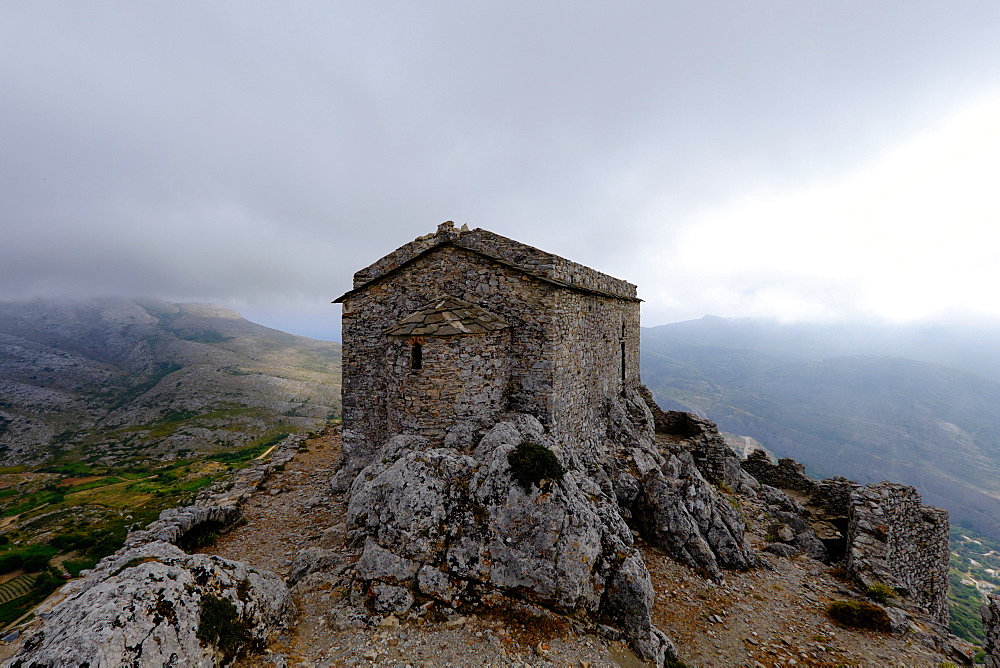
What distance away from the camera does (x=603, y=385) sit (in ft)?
60.1

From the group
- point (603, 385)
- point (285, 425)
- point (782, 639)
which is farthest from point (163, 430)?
point (782, 639)

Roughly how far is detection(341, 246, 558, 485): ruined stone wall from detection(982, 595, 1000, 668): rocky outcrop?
47.6ft

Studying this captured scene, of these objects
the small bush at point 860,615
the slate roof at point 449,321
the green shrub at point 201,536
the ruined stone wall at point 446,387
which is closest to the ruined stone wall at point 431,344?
the ruined stone wall at point 446,387

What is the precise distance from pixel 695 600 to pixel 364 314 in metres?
15.1

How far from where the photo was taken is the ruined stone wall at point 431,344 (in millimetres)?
13023

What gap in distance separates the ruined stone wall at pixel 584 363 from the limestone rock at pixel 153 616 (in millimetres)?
9062

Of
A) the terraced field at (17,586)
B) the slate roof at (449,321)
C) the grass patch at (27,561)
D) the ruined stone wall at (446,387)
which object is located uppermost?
the slate roof at (449,321)

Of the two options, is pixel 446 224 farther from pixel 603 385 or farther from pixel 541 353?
pixel 603 385

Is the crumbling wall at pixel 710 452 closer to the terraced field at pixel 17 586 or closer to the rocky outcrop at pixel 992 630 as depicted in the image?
the rocky outcrop at pixel 992 630

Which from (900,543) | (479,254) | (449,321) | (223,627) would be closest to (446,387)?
(449,321)

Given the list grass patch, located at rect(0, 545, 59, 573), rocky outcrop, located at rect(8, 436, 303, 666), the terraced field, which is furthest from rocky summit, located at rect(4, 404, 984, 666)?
grass patch, located at rect(0, 545, 59, 573)

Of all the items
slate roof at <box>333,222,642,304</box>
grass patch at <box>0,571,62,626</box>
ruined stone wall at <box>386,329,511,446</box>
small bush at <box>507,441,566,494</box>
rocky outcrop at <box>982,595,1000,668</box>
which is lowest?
grass patch at <box>0,571,62,626</box>

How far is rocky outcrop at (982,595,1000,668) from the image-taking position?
10766 mm

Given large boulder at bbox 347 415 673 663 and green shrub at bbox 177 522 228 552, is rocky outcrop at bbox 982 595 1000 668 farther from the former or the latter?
green shrub at bbox 177 522 228 552
